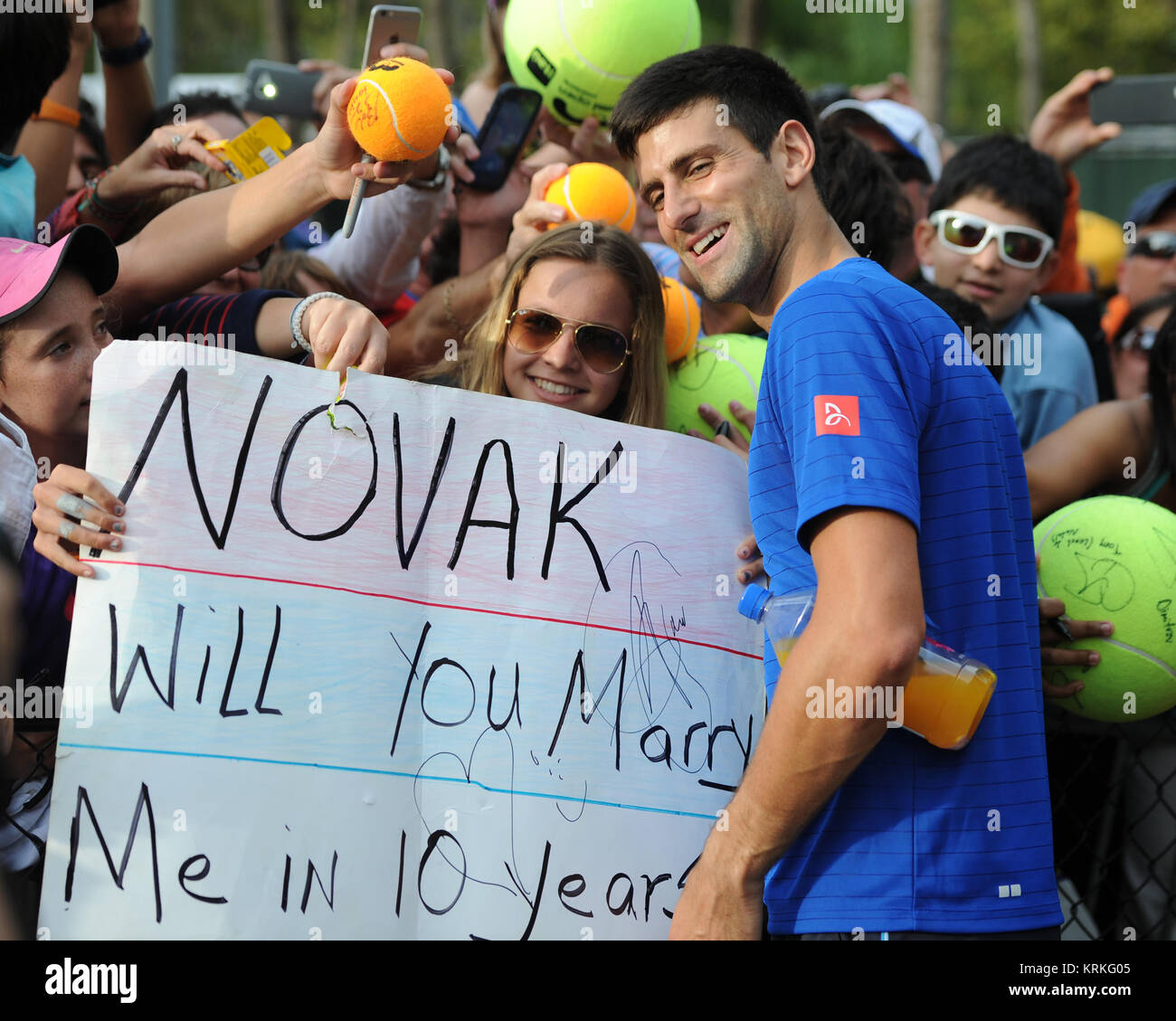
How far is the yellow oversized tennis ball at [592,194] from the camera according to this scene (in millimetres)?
3023

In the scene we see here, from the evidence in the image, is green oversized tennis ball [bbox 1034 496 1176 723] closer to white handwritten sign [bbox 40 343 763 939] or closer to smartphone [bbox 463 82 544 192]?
white handwritten sign [bbox 40 343 763 939]

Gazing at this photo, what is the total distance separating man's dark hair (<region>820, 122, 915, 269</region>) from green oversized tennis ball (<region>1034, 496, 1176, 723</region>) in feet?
3.08

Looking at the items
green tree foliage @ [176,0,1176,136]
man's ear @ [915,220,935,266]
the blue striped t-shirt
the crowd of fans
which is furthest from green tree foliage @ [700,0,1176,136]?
the blue striped t-shirt

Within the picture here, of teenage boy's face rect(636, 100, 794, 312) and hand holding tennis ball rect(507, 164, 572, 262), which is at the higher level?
hand holding tennis ball rect(507, 164, 572, 262)

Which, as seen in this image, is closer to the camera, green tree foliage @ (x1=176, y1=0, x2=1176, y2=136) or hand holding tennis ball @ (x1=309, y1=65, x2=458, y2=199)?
hand holding tennis ball @ (x1=309, y1=65, x2=458, y2=199)

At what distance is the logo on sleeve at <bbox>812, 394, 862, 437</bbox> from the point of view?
190 centimetres

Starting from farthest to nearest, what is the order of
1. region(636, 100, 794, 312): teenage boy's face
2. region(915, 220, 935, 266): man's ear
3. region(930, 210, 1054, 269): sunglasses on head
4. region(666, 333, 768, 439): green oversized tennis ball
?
region(915, 220, 935, 266): man's ear < region(930, 210, 1054, 269): sunglasses on head < region(666, 333, 768, 439): green oversized tennis ball < region(636, 100, 794, 312): teenage boy's face

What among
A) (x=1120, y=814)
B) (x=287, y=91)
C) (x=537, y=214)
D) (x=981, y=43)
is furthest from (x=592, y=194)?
(x=981, y=43)

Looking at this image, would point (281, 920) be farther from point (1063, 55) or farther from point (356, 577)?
point (1063, 55)

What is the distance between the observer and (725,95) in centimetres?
229

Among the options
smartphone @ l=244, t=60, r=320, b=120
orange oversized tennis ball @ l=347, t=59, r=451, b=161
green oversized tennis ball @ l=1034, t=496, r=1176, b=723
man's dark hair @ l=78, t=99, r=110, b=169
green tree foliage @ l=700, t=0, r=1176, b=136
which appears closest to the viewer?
orange oversized tennis ball @ l=347, t=59, r=451, b=161

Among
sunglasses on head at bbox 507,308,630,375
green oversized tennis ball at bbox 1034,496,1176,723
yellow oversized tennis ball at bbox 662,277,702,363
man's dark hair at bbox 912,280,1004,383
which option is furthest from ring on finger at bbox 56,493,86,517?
man's dark hair at bbox 912,280,1004,383

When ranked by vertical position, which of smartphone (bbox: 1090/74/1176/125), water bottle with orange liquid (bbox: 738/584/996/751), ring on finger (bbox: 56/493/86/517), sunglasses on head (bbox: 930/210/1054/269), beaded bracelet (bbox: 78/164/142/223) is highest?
smartphone (bbox: 1090/74/1176/125)

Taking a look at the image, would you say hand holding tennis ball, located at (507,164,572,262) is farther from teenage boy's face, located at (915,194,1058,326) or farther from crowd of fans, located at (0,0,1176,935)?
teenage boy's face, located at (915,194,1058,326)
